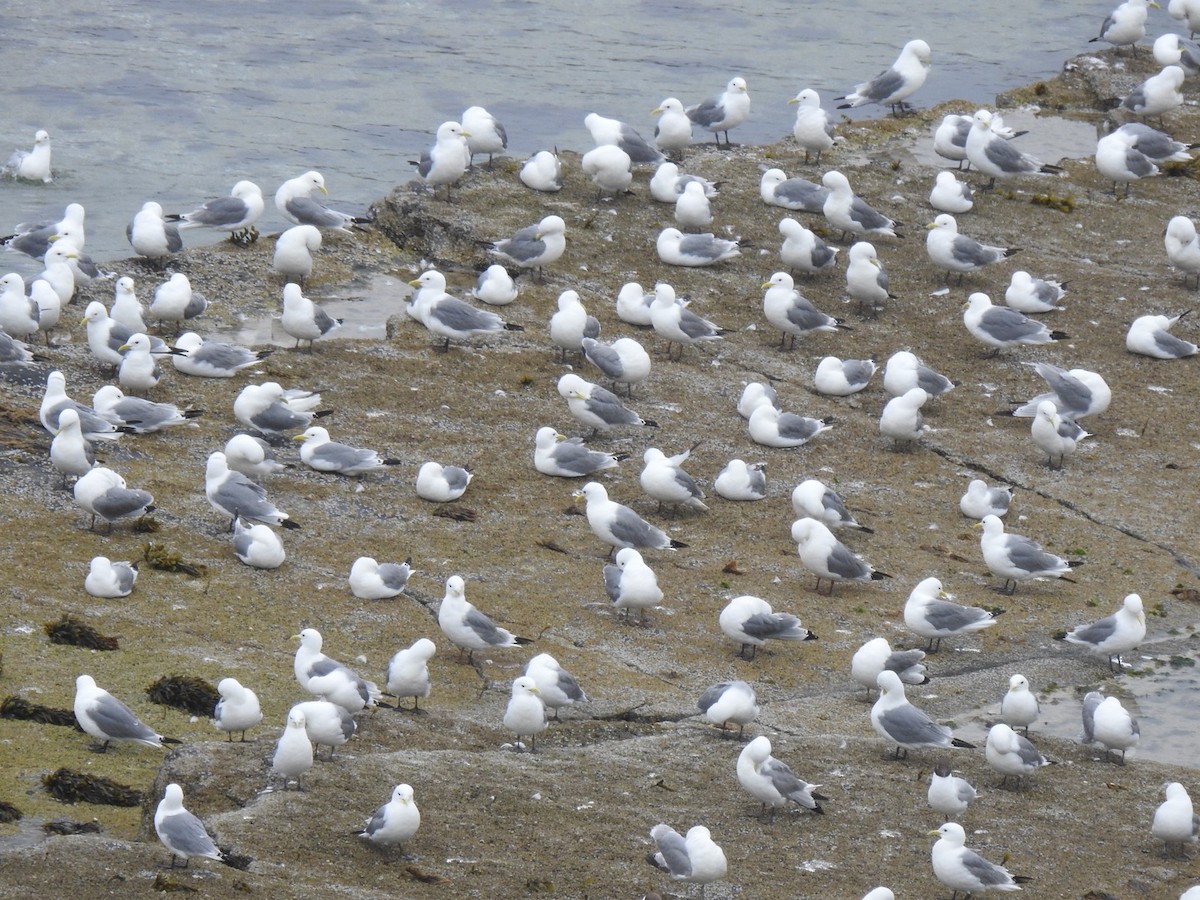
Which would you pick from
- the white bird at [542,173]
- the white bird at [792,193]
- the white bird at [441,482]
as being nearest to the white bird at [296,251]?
the white bird at [542,173]

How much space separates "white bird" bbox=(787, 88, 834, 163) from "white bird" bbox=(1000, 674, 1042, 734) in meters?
11.9

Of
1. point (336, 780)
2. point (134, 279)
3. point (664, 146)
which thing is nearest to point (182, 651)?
point (336, 780)

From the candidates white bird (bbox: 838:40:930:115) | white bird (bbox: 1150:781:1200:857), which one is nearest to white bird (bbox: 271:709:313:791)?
white bird (bbox: 1150:781:1200:857)

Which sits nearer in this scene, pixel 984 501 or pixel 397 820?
pixel 397 820

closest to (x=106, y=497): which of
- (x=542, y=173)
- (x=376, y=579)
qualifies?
(x=376, y=579)

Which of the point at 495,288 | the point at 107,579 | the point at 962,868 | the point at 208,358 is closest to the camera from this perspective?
the point at 962,868

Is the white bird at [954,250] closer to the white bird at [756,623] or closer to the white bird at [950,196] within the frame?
the white bird at [950,196]

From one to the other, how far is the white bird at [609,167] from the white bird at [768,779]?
457 inches

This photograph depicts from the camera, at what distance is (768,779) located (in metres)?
10.9

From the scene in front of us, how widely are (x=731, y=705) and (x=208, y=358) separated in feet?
24.5

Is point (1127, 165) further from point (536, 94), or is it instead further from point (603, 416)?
point (536, 94)

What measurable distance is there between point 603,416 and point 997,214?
25.0ft

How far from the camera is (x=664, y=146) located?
23297 millimetres

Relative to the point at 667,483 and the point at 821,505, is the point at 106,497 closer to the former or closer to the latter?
the point at 667,483
